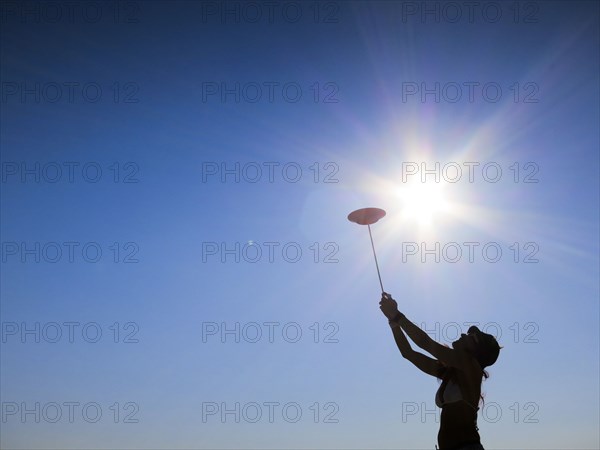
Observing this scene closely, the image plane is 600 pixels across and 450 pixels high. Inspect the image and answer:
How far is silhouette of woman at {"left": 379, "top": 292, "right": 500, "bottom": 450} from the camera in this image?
19.7ft

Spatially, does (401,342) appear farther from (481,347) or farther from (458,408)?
(458,408)

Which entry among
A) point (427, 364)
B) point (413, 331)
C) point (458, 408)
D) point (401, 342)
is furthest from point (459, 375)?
point (401, 342)

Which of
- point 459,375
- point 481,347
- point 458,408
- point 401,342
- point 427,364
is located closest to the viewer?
point 458,408

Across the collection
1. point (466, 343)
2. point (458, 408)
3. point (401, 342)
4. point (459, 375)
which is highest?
point (401, 342)

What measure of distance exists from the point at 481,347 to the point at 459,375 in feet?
1.05

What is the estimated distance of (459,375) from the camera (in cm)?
622

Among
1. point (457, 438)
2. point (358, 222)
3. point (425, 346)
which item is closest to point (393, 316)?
point (425, 346)

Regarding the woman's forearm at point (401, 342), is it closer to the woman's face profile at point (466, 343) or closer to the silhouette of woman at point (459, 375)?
the silhouette of woman at point (459, 375)

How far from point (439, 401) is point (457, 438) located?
39cm

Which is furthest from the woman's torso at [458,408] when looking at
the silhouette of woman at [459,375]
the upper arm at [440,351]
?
the upper arm at [440,351]

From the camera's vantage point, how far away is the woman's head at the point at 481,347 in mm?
6312

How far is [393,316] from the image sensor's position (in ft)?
21.8

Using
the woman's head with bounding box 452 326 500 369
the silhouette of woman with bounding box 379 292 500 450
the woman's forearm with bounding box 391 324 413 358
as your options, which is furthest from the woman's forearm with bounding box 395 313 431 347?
the woman's head with bounding box 452 326 500 369

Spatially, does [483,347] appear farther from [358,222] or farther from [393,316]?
[358,222]
